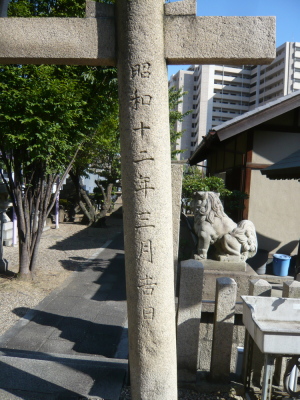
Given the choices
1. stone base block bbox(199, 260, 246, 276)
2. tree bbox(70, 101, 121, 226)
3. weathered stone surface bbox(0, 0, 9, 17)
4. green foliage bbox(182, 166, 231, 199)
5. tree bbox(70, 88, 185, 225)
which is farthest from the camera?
tree bbox(70, 88, 185, 225)

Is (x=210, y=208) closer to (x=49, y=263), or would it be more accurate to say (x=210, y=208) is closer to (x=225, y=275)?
(x=225, y=275)

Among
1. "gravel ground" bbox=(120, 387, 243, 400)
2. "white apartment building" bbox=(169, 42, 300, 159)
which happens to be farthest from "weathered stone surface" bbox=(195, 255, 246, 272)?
"white apartment building" bbox=(169, 42, 300, 159)

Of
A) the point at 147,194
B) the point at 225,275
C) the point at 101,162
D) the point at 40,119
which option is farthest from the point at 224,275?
the point at 101,162

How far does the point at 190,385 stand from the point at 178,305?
80cm

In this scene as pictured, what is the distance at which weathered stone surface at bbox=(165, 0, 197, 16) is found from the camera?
2.50 meters

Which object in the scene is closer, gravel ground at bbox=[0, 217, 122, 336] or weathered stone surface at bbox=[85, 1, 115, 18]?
weathered stone surface at bbox=[85, 1, 115, 18]

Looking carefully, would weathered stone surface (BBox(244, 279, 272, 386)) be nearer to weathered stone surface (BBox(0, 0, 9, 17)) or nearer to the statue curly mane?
the statue curly mane

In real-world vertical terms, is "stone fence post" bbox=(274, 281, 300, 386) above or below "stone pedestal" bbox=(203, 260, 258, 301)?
above

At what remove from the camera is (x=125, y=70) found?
2.47 metres

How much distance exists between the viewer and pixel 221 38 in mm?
2477

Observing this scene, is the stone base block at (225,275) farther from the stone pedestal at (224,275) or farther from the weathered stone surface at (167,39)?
the weathered stone surface at (167,39)

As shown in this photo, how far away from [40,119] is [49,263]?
15.6ft

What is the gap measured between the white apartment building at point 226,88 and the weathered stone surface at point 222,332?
5087 centimetres

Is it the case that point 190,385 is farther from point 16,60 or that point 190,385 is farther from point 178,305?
point 16,60
